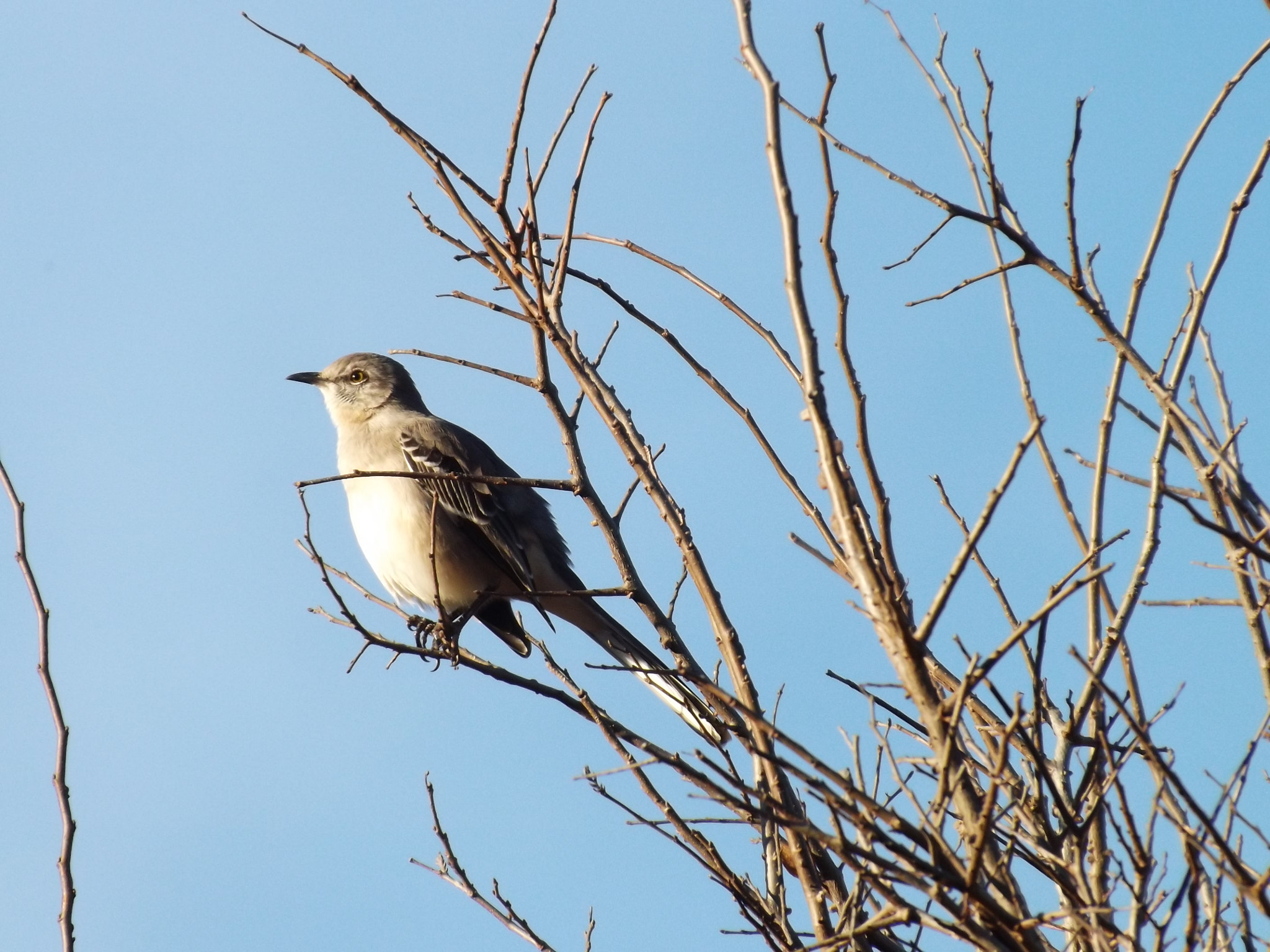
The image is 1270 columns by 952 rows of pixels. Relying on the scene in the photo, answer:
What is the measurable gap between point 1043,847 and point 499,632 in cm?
505

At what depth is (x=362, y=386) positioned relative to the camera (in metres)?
8.31

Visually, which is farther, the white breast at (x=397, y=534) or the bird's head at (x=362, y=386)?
the bird's head at (x=362, y=386)

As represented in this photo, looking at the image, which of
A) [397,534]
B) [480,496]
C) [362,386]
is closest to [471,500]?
[480,496]

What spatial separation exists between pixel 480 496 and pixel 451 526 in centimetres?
24

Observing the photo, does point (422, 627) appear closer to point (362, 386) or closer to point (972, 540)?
point (362, 386)

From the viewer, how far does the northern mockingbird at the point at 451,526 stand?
266 inches

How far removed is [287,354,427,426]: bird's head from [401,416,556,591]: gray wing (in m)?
0.46

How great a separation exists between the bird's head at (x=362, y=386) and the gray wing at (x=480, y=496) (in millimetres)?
456

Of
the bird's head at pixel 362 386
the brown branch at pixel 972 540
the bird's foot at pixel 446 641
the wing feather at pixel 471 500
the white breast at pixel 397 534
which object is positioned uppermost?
the bird's head at pixel 362 386

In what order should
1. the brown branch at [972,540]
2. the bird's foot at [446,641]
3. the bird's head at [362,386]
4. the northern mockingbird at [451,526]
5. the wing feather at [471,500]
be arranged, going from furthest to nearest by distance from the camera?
the bird's head at [362,386]
the wing feather at [471,500]
the northern mockingbird at [451,526]
the bird's foot at [446,641]
the brown branch at [972,540]

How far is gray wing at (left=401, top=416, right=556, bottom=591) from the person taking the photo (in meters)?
7.05

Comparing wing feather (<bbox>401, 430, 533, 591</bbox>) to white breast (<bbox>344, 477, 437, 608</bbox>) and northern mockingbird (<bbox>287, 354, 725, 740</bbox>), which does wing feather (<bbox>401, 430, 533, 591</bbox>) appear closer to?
northern mockingbird (<bbox>287, 354, 725, 740</bbox>)

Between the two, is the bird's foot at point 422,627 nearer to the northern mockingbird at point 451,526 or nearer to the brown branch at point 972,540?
the northern mockingbird at point 451,526

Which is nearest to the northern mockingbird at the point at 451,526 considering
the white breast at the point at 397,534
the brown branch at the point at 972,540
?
the white breast at the point at 397,534
